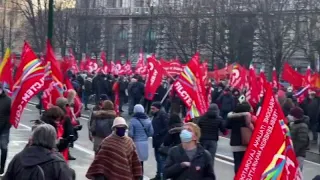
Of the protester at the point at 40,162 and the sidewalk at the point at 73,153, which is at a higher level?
the protester at the point at 40,162

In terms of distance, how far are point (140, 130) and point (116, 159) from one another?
3275mm

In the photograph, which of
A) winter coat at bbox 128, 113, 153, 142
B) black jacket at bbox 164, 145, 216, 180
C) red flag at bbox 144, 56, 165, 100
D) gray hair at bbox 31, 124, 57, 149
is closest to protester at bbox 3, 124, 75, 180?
gray hair at bbox 31, 124, 57, 149

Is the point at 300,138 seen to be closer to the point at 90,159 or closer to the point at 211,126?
the point at 211,126

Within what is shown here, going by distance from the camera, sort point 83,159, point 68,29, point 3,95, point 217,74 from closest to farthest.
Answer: point 3,95, point 83,159, point 217,74, point 68,29

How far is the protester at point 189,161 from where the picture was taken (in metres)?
8.30

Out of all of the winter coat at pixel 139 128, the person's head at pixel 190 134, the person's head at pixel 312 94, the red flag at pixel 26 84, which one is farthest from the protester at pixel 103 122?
the person's head at pixel 312 94

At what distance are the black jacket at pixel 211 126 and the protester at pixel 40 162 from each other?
6798mm

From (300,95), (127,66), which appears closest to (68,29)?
(127,66)

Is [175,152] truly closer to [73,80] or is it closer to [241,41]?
[73,80]

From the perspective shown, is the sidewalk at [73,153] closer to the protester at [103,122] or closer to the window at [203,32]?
the protester at [103,122]

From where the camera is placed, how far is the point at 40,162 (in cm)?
627

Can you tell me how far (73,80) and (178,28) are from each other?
656 inches

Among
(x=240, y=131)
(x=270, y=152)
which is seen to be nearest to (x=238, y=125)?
(x=240, y=131)

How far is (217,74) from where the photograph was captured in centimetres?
3541
